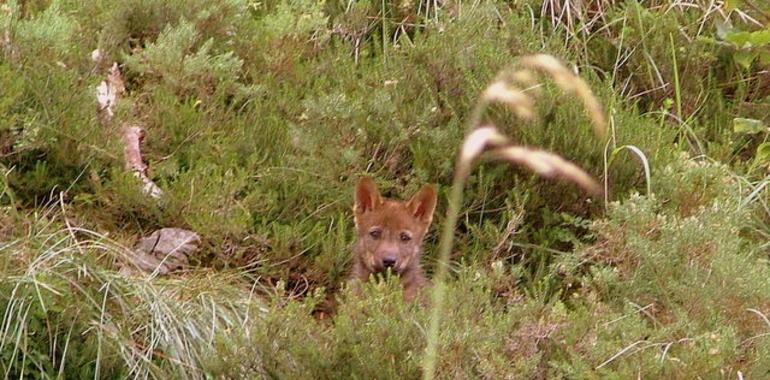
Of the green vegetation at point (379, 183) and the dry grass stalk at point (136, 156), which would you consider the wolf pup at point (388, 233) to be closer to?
the green vegetation at point (379, 183)

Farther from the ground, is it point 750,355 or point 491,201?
point 750,355

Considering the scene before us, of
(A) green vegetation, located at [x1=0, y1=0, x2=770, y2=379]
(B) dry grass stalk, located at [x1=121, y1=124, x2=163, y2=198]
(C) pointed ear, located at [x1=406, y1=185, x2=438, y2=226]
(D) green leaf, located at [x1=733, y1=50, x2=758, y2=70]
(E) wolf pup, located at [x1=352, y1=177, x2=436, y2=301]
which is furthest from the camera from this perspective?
(D) green leaf, located at [x1=733, y1=50, x2=758, y2=70]

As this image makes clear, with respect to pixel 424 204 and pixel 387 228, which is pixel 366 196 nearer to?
pixel 387 228

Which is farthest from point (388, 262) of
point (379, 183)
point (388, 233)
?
point (379, 183)

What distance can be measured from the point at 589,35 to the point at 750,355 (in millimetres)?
3709

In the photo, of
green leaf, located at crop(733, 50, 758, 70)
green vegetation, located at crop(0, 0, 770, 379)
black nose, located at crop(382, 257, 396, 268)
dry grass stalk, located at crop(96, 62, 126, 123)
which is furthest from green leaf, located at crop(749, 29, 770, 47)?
dry grass stalk, located at crop(96, 62, 126, 123)

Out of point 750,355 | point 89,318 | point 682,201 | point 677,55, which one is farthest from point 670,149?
point 89,318

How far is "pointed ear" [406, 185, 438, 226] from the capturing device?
7176 mm

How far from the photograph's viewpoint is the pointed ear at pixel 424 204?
283 inches

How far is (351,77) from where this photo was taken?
824 centimetres

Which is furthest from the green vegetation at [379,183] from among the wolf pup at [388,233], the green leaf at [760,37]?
the wolf pup at [388,233]

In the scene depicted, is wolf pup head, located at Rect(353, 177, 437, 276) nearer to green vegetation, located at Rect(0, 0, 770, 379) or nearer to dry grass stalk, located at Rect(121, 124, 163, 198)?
green vegetation, located at Rect(0, 0, 770, 379)

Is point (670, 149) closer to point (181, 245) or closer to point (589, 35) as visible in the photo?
point (589, 35)

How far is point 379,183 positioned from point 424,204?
1.36ft
